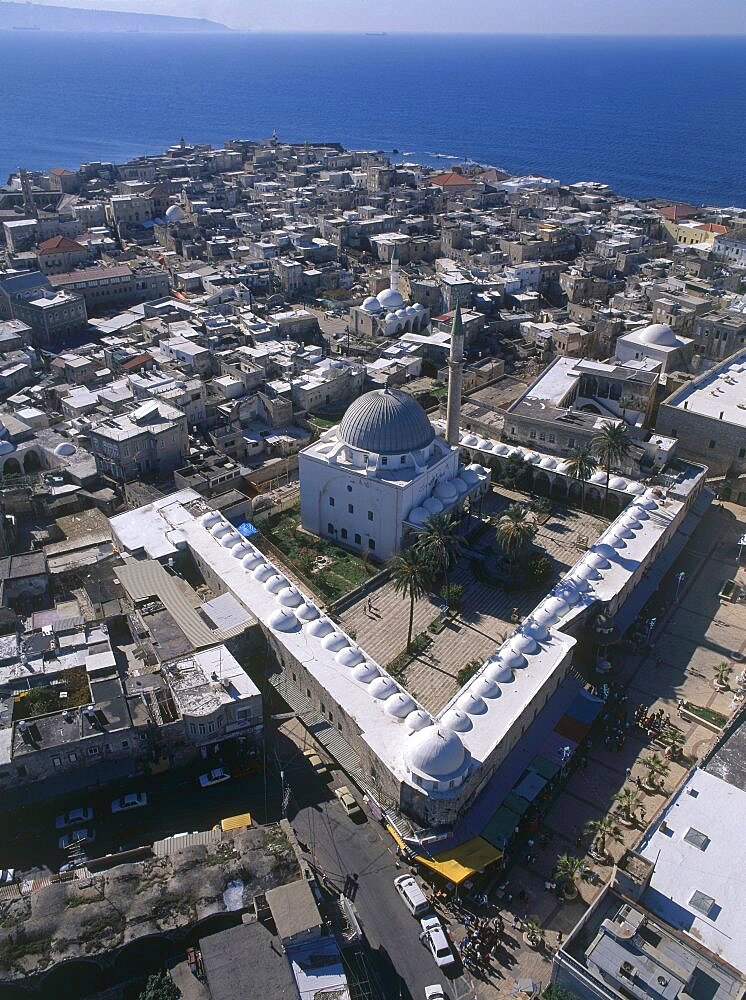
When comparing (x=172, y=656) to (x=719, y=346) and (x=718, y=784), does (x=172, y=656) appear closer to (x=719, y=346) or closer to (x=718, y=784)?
(x=718, y=784)

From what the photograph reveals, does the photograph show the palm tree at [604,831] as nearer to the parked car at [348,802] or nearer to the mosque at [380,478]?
the parked car at [348,802]

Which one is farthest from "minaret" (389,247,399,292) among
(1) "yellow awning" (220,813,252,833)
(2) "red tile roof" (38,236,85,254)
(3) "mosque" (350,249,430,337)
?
(1) "yellow awning" (220,813,252,833)

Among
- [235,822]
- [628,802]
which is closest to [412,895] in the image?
[235,822]

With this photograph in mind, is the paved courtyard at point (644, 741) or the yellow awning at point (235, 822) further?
the yellow awning at point (235, 822)

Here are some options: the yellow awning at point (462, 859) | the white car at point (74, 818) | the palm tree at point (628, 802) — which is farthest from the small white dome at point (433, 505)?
the white car at point (74, 818)

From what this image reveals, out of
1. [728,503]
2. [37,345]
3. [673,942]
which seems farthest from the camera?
[37,345]

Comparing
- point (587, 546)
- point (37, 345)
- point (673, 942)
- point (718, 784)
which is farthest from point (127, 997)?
point (37, 345)
